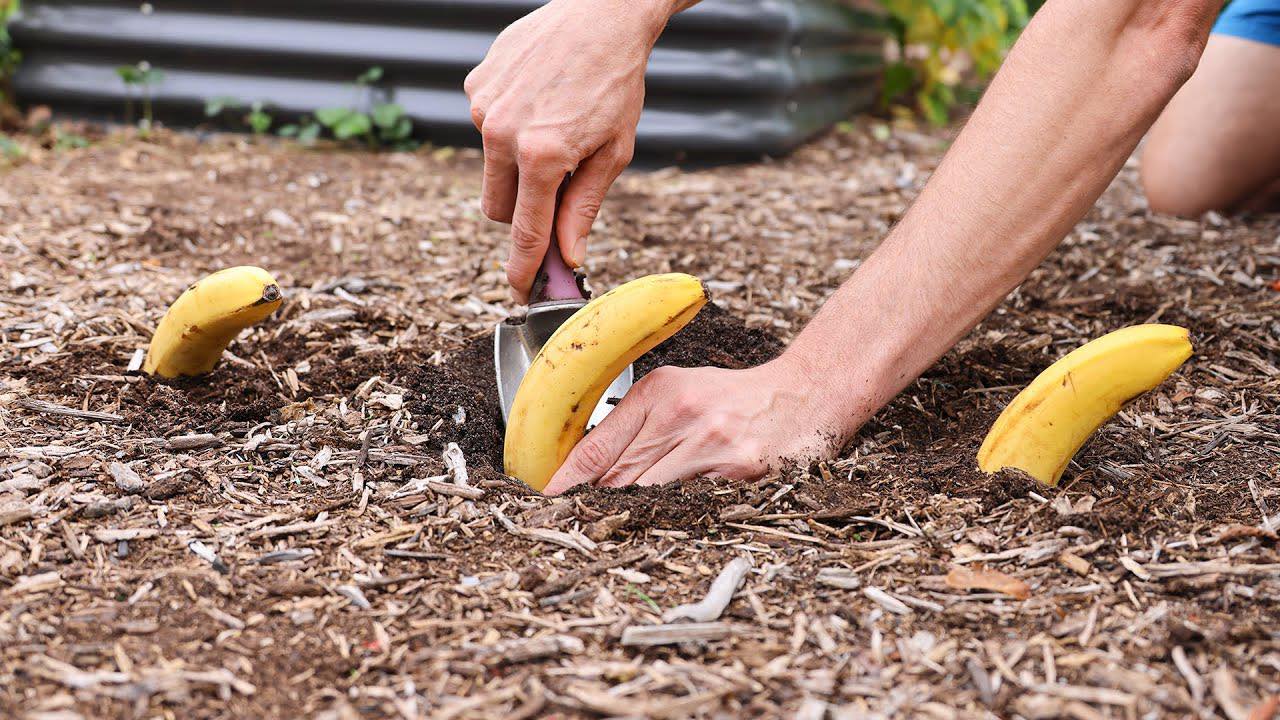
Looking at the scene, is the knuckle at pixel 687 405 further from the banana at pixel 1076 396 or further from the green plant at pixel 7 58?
the green plant at pixel 7 58

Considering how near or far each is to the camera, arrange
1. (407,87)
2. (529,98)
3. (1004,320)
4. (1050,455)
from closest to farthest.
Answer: (1050,455) < (529,98) < (1004,320) < (407,87)

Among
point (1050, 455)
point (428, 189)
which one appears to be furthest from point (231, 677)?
point (428, 189)

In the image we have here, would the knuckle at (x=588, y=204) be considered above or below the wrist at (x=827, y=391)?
above

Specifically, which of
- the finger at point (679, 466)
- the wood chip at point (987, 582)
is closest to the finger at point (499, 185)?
the finger at point (679, 466)

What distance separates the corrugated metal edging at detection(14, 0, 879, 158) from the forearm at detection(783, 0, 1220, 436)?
2.18 metres

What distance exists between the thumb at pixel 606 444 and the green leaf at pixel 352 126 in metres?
2.54

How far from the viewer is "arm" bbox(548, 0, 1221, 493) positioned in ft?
5.41

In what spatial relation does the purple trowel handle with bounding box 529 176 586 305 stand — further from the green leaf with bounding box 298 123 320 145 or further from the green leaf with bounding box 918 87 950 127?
the green leaf with bounding box 918 87 950 127

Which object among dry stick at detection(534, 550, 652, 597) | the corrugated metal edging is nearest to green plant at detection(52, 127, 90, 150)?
the corrugated metal edging

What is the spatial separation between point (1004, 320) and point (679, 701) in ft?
5.32

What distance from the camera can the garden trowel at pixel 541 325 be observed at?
6.34 ft

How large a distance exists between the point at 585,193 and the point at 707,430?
49 centimetres

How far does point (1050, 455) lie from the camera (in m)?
1.62

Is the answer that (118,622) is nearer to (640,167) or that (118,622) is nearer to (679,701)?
(679,701)
